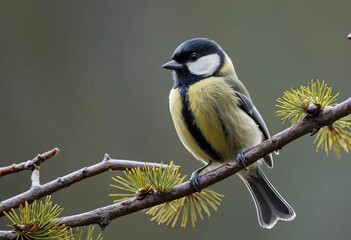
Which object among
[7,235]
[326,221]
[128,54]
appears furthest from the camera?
[128,54]

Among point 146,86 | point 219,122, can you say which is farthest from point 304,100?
point 146,86

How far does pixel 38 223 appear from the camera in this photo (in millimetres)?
1017

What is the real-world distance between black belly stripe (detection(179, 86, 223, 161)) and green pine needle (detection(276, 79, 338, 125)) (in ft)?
1.45

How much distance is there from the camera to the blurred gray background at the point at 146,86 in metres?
3.20

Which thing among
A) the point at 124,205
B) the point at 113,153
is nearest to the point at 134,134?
the point at 113,153

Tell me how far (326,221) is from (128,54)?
5.11ft

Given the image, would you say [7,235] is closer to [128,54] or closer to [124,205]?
[124,205]

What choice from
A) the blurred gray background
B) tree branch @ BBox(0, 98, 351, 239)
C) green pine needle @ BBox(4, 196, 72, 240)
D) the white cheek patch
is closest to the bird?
the white cheek patch

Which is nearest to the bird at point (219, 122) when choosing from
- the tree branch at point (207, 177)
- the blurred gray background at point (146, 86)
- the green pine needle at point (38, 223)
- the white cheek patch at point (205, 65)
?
the white cheek patch at point (205, 65)

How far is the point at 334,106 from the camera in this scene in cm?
108

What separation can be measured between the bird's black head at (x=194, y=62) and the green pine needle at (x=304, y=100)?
1.86ft

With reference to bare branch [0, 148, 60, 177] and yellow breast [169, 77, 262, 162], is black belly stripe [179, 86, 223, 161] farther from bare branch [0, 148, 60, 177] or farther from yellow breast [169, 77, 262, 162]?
bare branch [0, 148, 60, 177]

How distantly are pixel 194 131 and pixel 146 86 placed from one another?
2068 millimetres

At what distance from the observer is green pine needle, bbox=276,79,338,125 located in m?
1.09
